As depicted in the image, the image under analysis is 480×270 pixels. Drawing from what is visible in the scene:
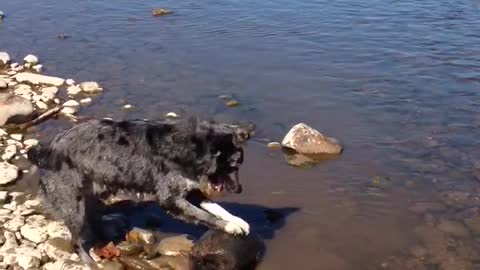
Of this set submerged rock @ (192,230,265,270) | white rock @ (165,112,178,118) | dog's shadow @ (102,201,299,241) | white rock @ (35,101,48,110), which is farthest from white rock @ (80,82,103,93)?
submerged rock @ (192,230,265,270)

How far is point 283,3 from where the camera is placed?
59.9ft

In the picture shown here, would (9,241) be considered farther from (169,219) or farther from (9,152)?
(9,152)

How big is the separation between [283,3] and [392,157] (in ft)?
30.6

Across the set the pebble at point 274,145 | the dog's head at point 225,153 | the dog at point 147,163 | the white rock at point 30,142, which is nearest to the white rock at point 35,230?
the dog at point 147,163

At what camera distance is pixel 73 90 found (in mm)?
12789

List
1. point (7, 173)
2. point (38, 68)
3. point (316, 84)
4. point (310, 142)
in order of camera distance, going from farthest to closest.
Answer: point (38, 68), point (316, 84), point (310, 142), point (7, 173)

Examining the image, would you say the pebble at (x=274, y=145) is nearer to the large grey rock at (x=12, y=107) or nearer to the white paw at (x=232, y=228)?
the white paw at (x=232, y=228)

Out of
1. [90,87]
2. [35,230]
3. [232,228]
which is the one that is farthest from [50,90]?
[232,228]

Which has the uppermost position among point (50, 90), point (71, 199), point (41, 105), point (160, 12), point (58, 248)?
point (160, 12)

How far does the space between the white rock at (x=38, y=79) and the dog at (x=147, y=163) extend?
20.0 feet

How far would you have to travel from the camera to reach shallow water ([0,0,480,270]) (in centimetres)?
860

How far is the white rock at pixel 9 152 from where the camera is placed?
32.0ft

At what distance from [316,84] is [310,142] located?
2868 mm

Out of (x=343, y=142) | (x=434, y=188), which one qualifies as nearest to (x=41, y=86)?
(x=343, y=142)
